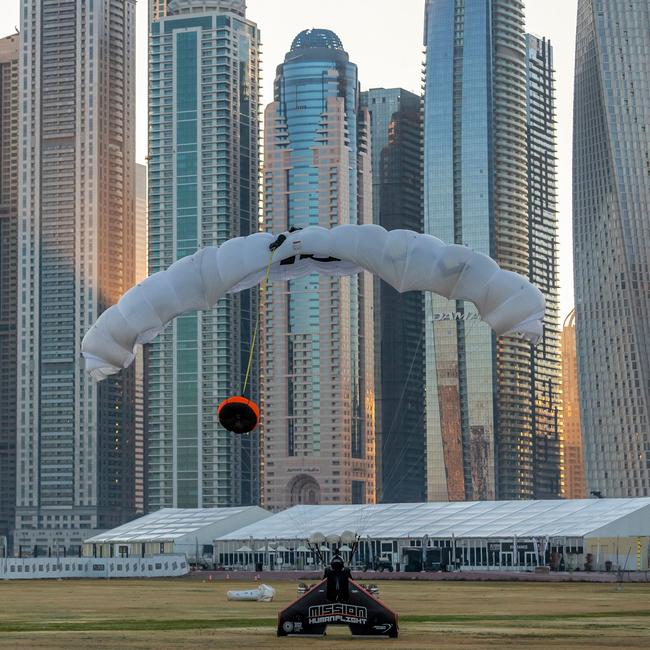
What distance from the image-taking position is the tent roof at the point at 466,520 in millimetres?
114750

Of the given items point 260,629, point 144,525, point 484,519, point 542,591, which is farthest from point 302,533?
point 260,629

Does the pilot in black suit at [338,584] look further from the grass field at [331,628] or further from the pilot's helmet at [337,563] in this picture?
the grass field at [331,628]

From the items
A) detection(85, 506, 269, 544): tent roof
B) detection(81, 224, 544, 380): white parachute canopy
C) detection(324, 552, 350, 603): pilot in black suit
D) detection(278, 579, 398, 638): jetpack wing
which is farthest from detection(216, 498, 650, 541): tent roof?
detection(324, 552, 350, 603): pilot in black suit

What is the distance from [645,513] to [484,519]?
1496 cm

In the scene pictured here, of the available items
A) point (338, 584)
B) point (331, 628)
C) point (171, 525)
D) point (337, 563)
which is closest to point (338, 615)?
point (338, 584)

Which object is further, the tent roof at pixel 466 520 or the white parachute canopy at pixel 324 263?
the tent roof at pixel 466 520

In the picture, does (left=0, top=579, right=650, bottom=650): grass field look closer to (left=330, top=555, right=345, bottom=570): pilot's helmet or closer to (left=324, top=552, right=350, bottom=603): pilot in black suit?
(left=324, top=552, right=350, bottom=603): pilot in black suit

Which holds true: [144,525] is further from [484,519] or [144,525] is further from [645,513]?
[645,513]

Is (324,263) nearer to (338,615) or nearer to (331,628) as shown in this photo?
(331,628)

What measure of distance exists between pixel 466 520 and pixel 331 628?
3223 inches

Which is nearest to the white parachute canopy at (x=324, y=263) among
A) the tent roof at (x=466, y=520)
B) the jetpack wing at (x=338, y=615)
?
the jetpack wing at (x=338, y=615)

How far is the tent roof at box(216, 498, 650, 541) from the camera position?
376ft

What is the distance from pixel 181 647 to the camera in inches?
1421

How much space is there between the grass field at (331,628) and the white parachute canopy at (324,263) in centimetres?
793
